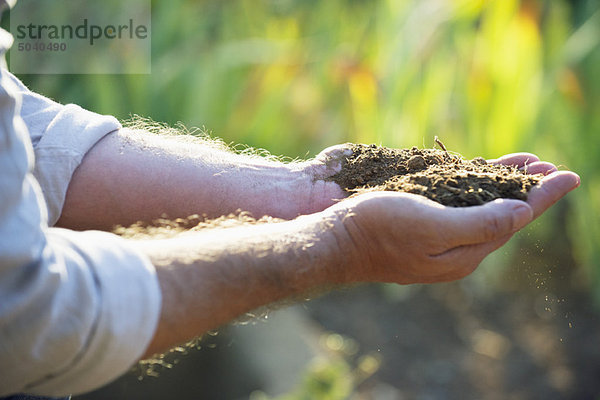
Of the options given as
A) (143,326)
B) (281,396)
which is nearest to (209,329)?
(143,326)

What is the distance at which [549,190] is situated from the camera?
3.37 ft

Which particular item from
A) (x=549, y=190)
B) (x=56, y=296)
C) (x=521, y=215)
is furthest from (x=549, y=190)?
(x=56, y=296)

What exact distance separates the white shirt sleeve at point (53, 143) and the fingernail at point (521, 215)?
28.0 inches

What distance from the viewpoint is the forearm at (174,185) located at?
1.10m

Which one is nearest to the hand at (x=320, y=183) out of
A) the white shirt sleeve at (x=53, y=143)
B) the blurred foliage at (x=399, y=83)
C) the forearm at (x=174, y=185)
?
the forearm at (x=174, y=185)

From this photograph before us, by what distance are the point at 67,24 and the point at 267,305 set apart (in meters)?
2.45

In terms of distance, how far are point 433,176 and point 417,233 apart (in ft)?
0.53

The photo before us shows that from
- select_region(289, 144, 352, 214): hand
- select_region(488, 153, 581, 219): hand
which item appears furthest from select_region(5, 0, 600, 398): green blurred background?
select_region(488, 153, 581, 219): hand

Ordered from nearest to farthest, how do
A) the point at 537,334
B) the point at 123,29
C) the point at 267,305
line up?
the point at 267,305 → the point at 537,334 → the point at 123,29

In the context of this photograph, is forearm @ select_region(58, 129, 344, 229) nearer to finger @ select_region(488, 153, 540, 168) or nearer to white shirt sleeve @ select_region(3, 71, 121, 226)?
white shirt sleeve @ select_region(3, 71, 121, 226)

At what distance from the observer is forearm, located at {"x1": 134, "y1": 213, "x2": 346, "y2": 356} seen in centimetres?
77

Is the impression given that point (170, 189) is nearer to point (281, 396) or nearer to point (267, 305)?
point (267, 305)

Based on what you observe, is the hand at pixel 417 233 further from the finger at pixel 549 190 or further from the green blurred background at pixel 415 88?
the green blurred background at pixel 415 88

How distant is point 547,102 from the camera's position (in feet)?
8.04
